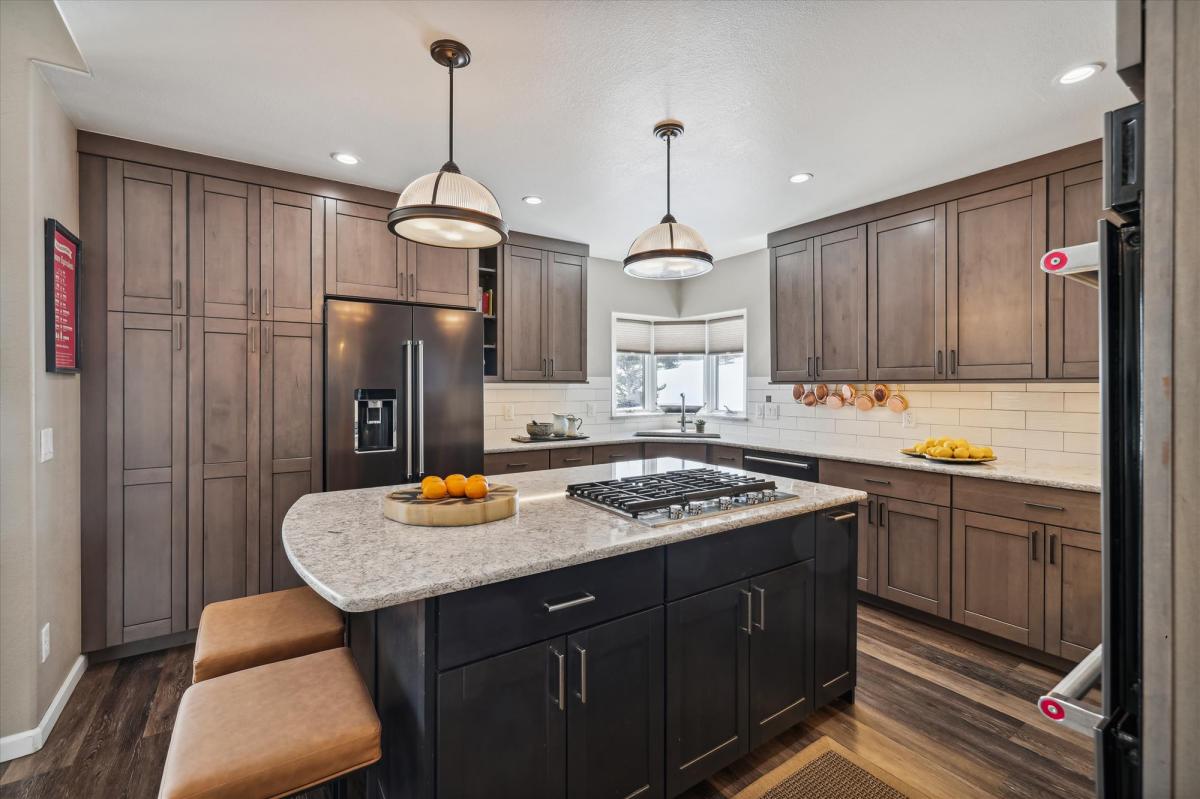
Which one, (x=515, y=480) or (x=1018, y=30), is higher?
(x=1018, y=30)

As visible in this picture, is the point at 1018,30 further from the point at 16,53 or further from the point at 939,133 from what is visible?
the point at 16,53

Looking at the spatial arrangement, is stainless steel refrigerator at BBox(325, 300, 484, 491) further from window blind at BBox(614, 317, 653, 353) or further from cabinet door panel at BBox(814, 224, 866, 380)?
cabinet door panel at BBox(814, 224, 866, 380)

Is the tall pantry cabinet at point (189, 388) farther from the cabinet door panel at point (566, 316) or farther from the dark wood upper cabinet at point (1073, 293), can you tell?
the dark wood upper cabinet at point (1073, 293)

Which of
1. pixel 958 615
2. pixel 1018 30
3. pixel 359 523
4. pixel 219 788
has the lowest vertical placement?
pixel 958 615

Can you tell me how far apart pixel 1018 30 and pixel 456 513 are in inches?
99.0

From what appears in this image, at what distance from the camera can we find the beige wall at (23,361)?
1.97 meters

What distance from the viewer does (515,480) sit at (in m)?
2.51

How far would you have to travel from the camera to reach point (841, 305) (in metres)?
3.78

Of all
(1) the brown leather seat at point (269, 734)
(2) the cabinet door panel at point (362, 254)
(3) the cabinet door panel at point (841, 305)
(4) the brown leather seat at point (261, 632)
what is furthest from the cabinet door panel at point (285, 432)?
(3) the cabinet door panel at point (841, 305)

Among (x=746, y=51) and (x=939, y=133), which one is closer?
(x=746, y=51)

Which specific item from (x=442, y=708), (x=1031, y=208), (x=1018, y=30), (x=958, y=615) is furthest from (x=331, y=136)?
(x=958, y=615)

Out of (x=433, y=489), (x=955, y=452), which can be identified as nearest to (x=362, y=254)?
(x=433, y=489)

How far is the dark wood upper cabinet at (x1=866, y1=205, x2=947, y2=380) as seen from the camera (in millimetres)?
3264

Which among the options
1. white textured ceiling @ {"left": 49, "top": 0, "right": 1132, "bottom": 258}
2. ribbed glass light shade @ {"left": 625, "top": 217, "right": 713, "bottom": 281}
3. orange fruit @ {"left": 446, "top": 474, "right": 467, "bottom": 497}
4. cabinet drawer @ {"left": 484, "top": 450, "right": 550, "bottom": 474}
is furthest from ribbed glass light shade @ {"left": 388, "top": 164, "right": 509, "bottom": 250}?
cabinet drawer @ {"left": 484, "top": 450, "right": 550, "bottom": 474}
